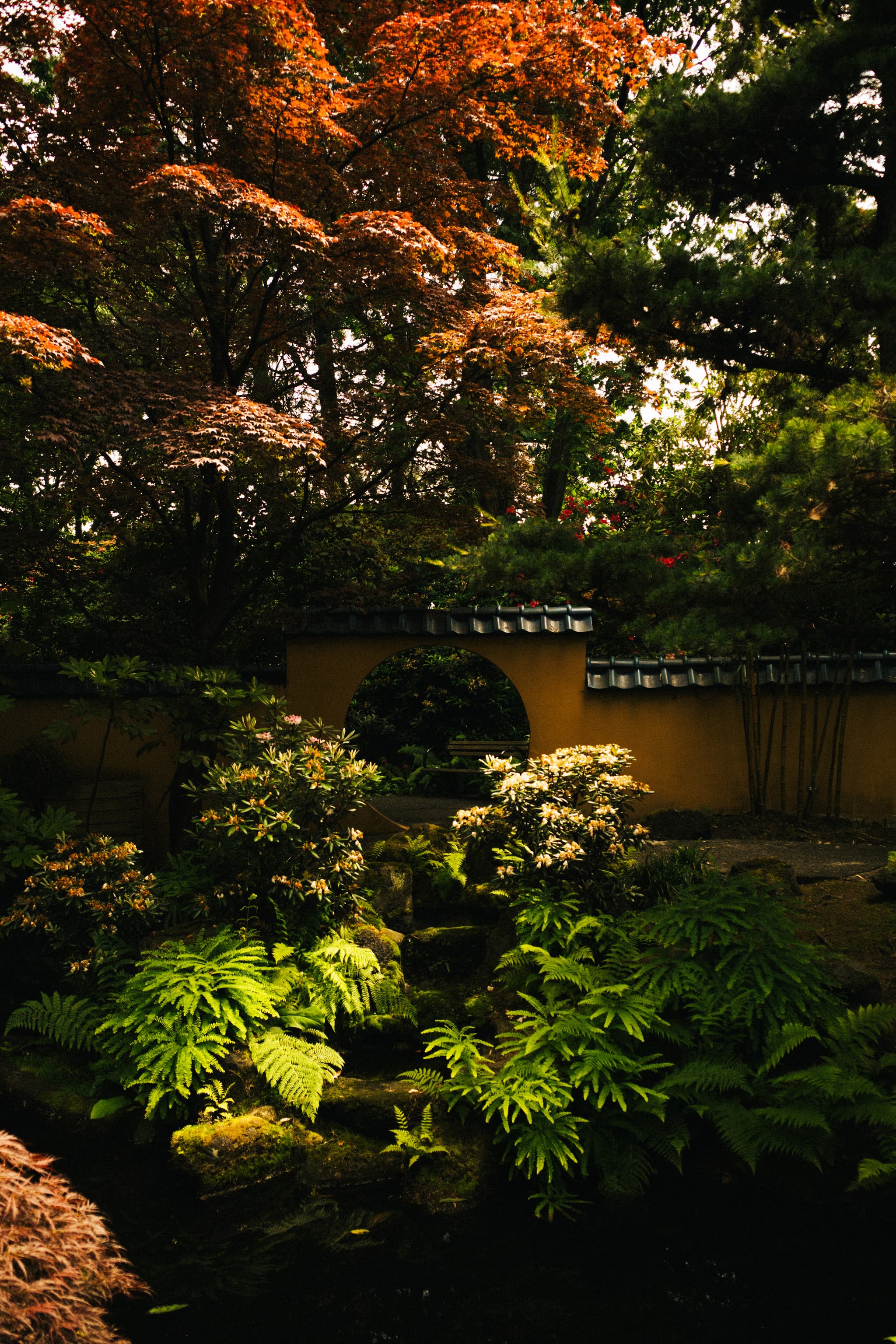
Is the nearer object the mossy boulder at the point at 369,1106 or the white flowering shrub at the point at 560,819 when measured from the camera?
Answer: the mossy boulder at the point at 369,1106

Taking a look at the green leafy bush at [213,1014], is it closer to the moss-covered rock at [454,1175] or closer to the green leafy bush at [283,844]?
the green leafy bush at [283,844]

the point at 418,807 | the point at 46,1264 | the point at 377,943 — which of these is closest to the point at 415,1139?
the point at 377,943

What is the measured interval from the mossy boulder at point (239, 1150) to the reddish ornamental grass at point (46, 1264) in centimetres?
228

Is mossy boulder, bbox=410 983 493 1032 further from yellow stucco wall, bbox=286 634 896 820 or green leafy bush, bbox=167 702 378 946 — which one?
yellow stucco wall, bbox=286 634 896 820

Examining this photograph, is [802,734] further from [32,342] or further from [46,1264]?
[46,1264]

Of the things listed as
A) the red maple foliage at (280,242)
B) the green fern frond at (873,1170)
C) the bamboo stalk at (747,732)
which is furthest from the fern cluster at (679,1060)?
the red maple foliage at (280,242)

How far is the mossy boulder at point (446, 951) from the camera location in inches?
269

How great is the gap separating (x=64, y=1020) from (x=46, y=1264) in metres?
3.72

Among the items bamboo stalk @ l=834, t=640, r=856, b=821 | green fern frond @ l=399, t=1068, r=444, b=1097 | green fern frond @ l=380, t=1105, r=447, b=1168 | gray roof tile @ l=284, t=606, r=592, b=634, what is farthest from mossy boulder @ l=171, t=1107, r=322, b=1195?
bamboo stalk @ l=834, t=640, r=856, b=821

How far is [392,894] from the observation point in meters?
7.17

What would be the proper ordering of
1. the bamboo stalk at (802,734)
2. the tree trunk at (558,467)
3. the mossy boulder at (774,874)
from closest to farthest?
1. the mossy boulder at (774,874)
2. the bamboo stalk at (802,734)
3. the tree trunk at (558,467)

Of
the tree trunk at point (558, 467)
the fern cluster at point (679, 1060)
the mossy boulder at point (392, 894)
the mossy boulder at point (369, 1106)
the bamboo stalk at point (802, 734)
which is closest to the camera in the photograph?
the fern cluster at point (679, 1060)

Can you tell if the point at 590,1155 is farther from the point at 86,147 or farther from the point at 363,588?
the point at 86,147

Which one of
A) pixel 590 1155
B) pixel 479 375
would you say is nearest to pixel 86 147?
pixel 479 375
